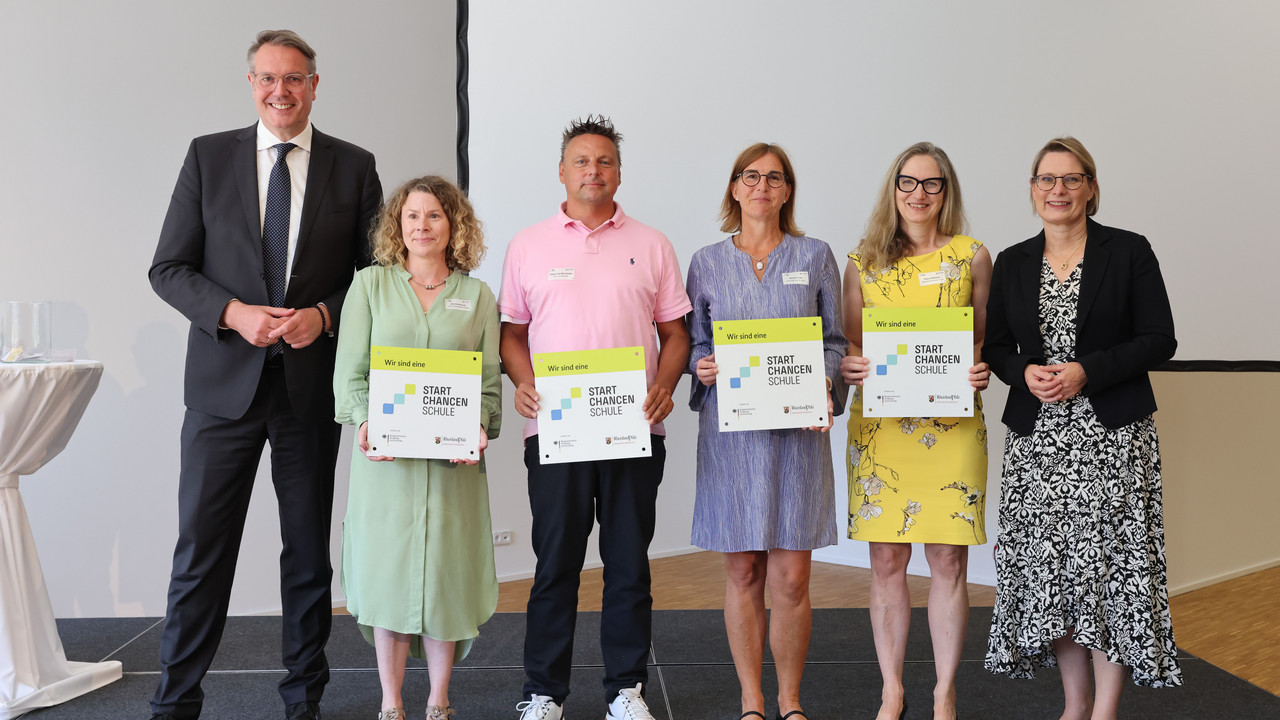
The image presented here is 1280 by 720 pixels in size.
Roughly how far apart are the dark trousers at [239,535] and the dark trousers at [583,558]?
0.63 meters

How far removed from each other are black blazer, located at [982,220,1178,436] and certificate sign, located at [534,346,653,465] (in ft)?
3.46

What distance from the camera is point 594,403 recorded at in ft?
7.96

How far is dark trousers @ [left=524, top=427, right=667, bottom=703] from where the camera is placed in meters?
2.55

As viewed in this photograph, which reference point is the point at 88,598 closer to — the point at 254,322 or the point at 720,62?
the point at 254,322

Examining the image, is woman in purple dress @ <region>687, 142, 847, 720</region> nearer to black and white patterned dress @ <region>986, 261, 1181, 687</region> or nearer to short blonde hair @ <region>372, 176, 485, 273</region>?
black and white patterned dress @ <region>986, 261, 1181, 687</region>

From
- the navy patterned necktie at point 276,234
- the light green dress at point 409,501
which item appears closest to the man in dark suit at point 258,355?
the navy patterned necktie at point 276,234

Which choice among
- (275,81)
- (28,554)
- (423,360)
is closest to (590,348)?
(423,360)

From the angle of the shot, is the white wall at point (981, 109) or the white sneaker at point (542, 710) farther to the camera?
the white wall at point (981, 109)

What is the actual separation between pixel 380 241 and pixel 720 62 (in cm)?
278

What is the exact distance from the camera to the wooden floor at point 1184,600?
3.68 meters

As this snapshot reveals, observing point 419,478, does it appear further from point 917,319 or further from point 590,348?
point 917,319

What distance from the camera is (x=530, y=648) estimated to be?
8.54ft

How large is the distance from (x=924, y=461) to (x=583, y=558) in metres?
1.01

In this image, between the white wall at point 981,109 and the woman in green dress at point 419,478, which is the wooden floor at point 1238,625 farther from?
the woman in green dress at point 419,478
